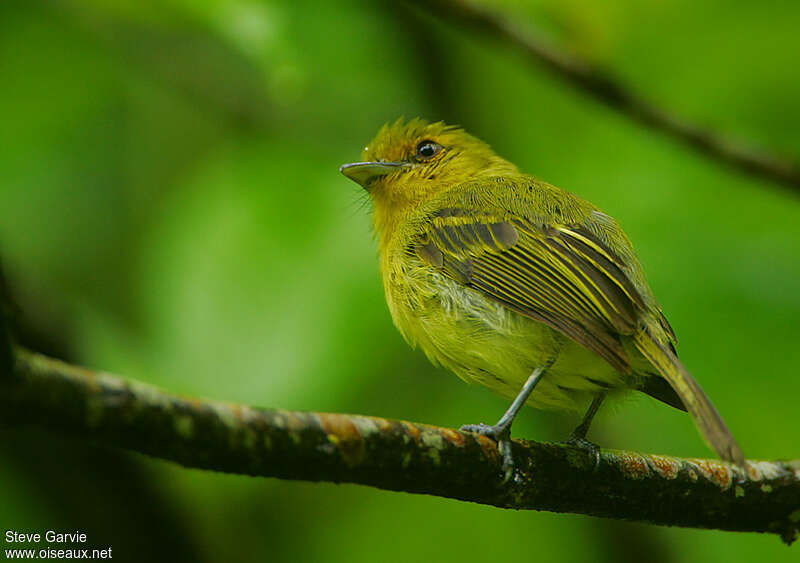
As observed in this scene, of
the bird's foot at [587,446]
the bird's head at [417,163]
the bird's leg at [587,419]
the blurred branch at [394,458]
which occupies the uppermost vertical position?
the bird's head at [417,163]


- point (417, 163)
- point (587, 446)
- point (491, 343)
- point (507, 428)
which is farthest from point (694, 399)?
point (417, 163)

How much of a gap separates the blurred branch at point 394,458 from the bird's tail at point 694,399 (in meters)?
0.24

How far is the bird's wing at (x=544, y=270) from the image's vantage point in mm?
3053

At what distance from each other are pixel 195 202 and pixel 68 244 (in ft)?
5.48

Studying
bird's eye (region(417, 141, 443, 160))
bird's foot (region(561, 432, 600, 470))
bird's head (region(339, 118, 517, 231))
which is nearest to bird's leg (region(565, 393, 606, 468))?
bird's foot (region(561, 432, 600, 470))

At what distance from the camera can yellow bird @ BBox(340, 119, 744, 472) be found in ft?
10.0

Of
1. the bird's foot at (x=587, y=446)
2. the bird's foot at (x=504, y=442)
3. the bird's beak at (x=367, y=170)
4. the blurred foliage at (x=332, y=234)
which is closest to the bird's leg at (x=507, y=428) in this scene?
the bird's foot at (x=504, y=442)

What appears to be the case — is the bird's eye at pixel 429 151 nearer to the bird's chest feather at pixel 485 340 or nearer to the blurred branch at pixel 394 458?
the bird's chest feather at pixel 485 340

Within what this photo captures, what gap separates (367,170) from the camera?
432cm

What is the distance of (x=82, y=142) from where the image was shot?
187 inches

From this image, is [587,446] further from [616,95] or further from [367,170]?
[367,170]

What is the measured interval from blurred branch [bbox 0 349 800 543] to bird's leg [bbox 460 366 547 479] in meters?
0.04

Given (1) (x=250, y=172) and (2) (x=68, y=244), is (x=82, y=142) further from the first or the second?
(1) (x=250, y=172)

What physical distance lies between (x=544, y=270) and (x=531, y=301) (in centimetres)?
23
